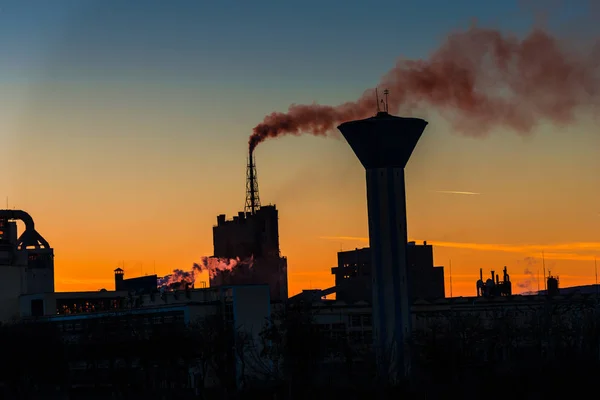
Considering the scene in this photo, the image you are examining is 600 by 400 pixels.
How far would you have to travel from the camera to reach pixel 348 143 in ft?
514

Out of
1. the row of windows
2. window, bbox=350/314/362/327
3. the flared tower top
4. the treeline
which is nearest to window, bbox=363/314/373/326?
the row of windows

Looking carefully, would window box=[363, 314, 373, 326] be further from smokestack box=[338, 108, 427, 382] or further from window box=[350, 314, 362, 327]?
smokestack box=[338, 108, 427, 382]

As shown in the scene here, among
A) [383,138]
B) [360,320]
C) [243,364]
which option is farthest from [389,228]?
[243,364]

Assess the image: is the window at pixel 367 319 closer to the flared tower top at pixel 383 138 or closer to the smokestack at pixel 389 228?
the smokestack at pixel 389 228

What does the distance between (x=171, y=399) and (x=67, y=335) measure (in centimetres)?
4046

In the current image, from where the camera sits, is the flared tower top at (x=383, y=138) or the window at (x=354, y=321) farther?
the window at (x=354, y=321)

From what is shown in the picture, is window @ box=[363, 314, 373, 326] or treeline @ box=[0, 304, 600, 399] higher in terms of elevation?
window @ box=[363, 314, 373, 326]

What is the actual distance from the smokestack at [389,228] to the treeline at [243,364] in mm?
2830

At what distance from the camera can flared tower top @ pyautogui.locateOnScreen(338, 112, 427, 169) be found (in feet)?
495

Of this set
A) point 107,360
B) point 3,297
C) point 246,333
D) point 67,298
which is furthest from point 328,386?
point 3,297

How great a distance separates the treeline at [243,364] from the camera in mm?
133250

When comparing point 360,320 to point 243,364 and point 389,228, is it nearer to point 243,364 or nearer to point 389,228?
point 389,228

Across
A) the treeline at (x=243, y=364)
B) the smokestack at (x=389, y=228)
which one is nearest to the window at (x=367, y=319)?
the treeline at (x=243, y=364)

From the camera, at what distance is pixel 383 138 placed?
151500mm
